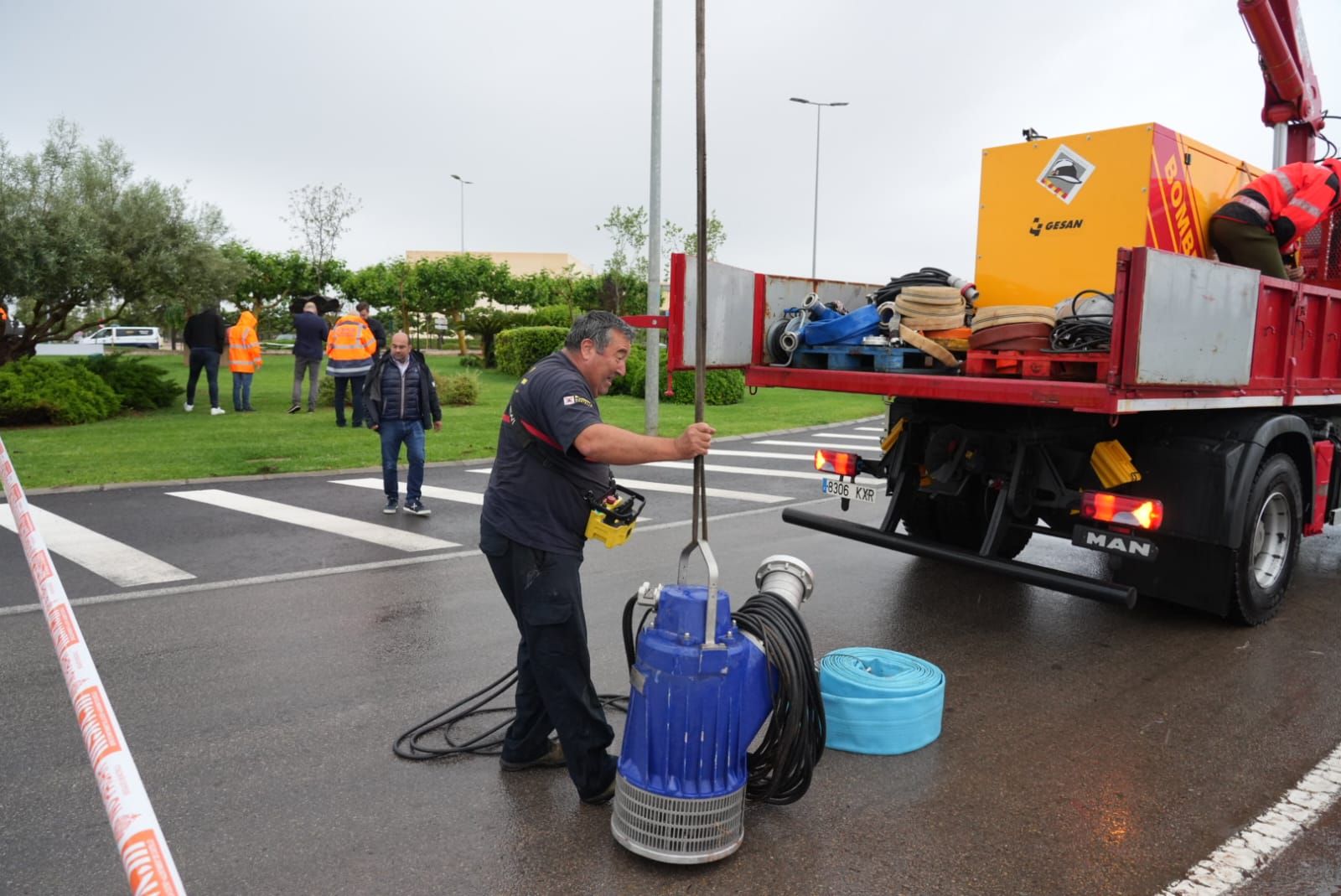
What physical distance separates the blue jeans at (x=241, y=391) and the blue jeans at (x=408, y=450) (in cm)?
852

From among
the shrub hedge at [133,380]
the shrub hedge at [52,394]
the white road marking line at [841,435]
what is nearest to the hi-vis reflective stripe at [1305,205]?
the white road marking line at [841,435]

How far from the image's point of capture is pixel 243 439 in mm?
12695

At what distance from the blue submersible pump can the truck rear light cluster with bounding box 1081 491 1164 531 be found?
256 cm

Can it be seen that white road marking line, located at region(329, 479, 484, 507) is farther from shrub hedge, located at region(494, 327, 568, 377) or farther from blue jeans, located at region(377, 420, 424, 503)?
shrub hedge, located at region(494, 327, 568, 377)

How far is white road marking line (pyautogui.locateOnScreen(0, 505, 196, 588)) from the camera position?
21.1ft

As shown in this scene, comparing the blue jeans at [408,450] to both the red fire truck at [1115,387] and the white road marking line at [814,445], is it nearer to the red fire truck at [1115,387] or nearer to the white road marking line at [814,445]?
the red fire truck at [1115,387]

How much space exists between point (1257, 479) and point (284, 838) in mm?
5445

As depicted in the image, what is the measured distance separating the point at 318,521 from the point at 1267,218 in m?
7.63

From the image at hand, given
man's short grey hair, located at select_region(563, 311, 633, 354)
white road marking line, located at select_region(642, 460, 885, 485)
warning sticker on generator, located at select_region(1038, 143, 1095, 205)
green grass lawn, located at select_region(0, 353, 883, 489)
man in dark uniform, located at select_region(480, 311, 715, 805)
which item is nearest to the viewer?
man in dark uniform, located at select_region(480, 311, 715, 805)

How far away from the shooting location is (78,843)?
123 inches

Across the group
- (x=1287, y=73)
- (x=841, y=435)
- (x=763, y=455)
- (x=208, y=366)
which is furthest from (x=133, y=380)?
(x=1287, y=73)

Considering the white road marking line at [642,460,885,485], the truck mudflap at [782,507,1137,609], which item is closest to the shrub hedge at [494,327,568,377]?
the white road marking line at [642,460,885,485]

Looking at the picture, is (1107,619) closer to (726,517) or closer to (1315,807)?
(1315,807)

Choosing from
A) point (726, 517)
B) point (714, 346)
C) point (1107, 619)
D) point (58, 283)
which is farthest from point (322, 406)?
point (1107, 619)
